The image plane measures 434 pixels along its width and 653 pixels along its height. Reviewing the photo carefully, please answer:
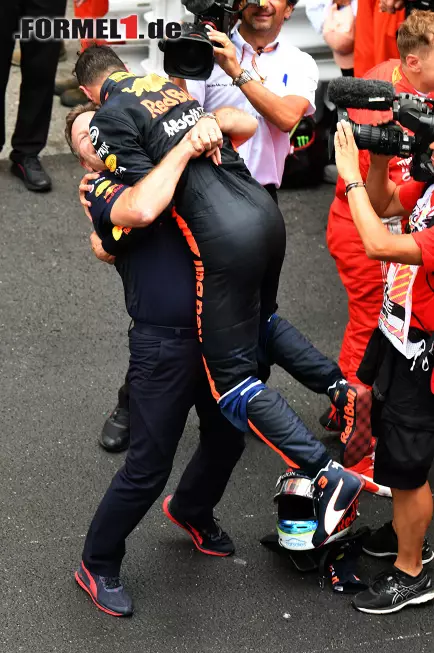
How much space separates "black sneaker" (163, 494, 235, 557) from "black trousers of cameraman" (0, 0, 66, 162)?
3265 millimetres

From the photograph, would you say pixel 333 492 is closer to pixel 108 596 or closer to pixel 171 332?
pixel 171 332

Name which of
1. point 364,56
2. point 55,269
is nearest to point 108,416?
point 55,269

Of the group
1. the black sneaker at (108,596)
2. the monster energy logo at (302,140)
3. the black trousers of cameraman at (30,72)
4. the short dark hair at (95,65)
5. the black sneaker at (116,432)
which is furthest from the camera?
the monster energy logo at (302,140)

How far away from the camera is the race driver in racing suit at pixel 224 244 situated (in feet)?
11.1

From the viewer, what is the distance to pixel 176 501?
13.7 feet

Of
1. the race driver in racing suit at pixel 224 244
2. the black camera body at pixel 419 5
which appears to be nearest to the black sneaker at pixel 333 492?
the race driver in racing suit at pixel 224 244

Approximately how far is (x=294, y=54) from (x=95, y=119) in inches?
58.4

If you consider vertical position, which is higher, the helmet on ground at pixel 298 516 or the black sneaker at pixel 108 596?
the helmet on ground at pixel 298 516

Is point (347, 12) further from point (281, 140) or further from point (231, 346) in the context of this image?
point (231, 346)

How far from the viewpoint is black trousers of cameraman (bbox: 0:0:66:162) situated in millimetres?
6266

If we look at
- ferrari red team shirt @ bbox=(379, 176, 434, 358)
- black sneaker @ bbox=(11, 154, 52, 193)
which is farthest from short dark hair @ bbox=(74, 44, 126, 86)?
black sneaker @ bbox=(11, 154, 52, 193)

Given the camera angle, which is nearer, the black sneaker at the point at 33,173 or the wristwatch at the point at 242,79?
the wristwatch at the point at 242,79

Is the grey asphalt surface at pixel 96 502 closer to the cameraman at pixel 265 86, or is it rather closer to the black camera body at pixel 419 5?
the cameraman at pixel 265 86

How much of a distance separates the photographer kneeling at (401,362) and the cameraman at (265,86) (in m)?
0.81
